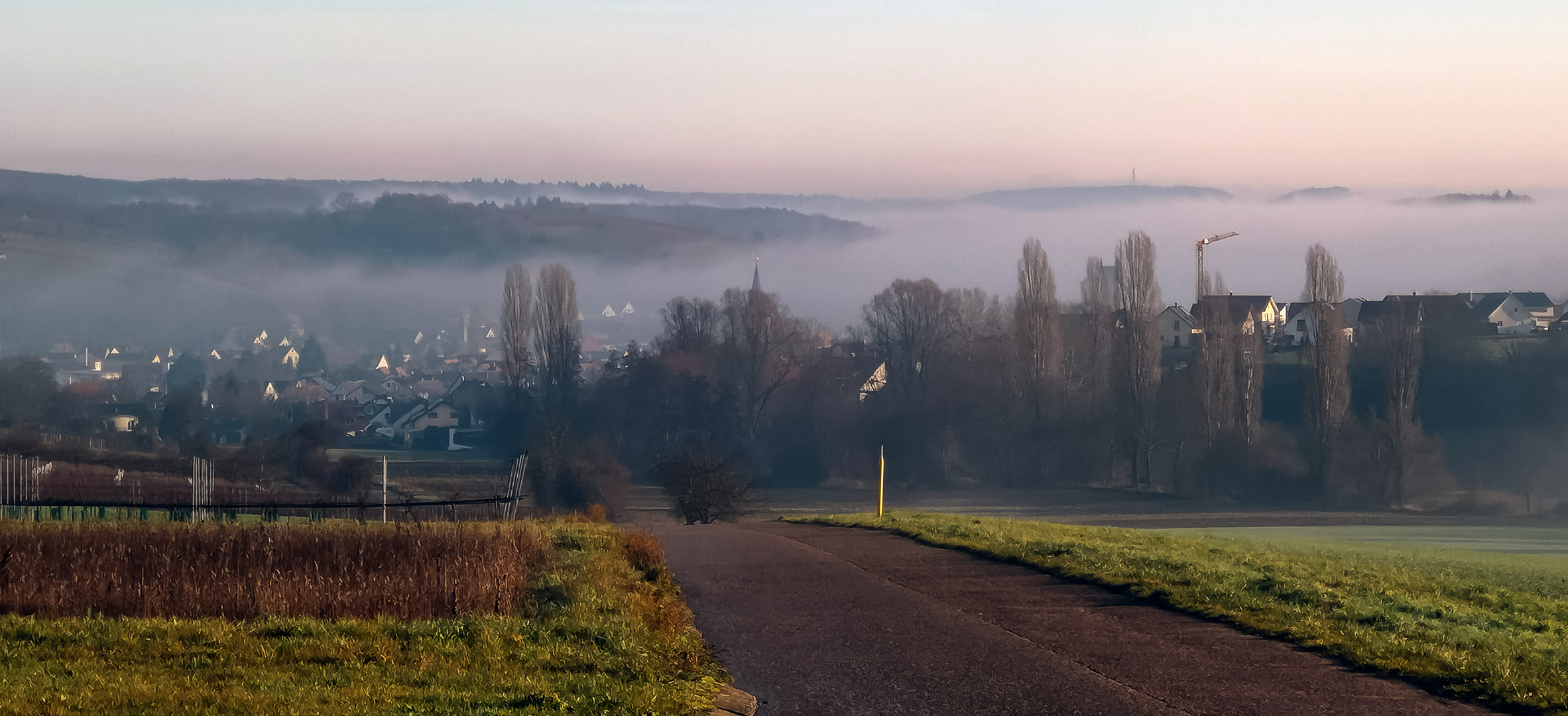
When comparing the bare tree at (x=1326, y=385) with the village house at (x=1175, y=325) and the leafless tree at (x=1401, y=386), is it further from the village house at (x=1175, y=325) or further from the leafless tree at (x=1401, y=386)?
the village house at (x=1175, y=325)

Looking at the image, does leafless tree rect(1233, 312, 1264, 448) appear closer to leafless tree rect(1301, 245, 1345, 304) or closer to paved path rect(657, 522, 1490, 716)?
leafless tree rect(1301, 245, 1345, 304)

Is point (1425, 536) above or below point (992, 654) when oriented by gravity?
below

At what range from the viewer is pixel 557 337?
9831cm

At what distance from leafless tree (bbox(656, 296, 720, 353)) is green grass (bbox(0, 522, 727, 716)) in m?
91.7

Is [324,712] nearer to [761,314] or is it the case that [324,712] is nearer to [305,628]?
[305,628]

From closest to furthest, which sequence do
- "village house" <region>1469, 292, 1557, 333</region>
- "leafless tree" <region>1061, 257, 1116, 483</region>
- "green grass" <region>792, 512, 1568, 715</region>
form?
1. "green grass" <region>792, 512, 1568, 715</region>
2. "leafless tree" <region>1061, 257, 1116, 483</region>
3. "village house" <region>1469, 292, 1557, 333</region>

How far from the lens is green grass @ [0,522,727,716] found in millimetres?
8664

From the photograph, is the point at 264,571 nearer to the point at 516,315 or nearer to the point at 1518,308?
the point at 516,315

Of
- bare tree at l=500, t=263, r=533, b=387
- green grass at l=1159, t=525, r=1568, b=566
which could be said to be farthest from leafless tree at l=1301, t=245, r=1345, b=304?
bare tree at l=500, t=263, r=533, b=387

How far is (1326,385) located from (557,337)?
177 ft

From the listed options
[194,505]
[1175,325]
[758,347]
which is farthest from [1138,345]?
[194,505]

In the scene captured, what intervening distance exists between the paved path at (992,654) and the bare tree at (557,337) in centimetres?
7897

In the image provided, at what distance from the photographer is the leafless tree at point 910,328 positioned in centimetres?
9756

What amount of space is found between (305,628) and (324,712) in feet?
11.2
